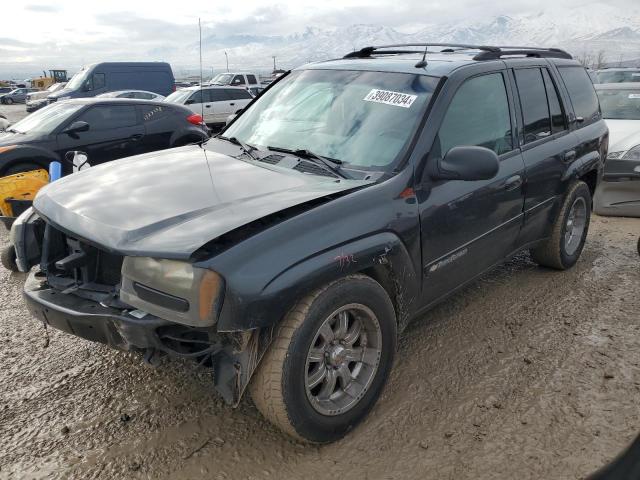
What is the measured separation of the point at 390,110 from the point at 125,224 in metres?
1.60

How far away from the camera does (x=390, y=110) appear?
297cm

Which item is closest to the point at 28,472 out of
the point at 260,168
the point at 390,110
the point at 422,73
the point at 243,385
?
the point at 243,385

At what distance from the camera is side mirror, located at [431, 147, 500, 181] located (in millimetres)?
2639

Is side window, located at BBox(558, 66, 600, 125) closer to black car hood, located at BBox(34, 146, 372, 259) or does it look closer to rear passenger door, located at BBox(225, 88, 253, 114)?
black car hood, located at BBox(34, 146, 372, 259)

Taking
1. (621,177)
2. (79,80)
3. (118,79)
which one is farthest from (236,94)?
(621,177)

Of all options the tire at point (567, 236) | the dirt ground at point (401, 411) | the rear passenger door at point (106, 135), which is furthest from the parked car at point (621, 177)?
the rear passenger door at point (106, 135)

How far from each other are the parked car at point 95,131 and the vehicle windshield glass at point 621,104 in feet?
19.3

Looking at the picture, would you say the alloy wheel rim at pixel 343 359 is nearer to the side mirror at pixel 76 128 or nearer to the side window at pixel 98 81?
the side mirror at pixel 76 128

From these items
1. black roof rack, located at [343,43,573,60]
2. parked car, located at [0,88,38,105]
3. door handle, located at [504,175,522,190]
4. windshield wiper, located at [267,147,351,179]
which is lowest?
parked car, located at [0,88,38,105]

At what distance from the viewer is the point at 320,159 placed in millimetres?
2936

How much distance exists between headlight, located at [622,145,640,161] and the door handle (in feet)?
11.3

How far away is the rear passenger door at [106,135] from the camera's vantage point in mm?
7250

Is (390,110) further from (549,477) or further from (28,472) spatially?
(28,472)

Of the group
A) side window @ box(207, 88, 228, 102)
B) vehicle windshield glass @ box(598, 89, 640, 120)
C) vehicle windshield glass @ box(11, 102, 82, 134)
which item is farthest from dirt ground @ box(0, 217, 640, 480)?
side window @ box(207, 88, 228, 102)
